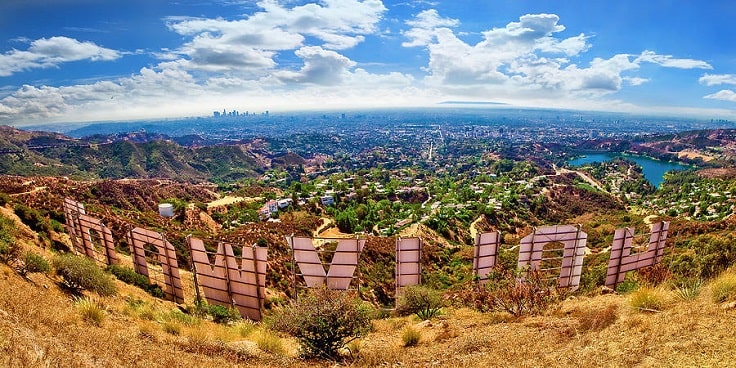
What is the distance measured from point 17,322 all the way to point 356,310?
604 cm

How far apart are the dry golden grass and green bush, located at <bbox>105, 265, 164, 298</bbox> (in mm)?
4781

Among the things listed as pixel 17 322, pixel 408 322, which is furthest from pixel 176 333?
pixel 408 322

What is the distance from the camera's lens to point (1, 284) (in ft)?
29.0

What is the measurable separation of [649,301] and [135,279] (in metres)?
16.5

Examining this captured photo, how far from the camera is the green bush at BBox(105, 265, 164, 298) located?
1509cm

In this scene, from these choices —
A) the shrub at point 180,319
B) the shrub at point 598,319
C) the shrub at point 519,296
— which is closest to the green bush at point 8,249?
the shrub at point 180,319

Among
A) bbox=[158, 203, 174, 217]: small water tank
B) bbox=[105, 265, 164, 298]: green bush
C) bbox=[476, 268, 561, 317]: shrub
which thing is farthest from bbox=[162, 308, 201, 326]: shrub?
bbox=[158, 203, 174, 217]: small water tank

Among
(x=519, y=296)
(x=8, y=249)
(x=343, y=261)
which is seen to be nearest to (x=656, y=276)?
(x=519, y=296)

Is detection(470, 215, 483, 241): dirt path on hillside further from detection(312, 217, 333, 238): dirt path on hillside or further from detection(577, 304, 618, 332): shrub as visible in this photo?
detection(577, 304, 618, 332): shrub

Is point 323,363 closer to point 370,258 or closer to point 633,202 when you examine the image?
point 370,258

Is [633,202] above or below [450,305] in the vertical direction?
below

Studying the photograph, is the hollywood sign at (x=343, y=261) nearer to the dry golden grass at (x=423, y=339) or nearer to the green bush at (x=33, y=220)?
the dry golden grass at (x=423, y=339)

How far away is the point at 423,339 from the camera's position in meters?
9.27

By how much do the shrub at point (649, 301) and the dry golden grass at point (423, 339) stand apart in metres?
0.15
